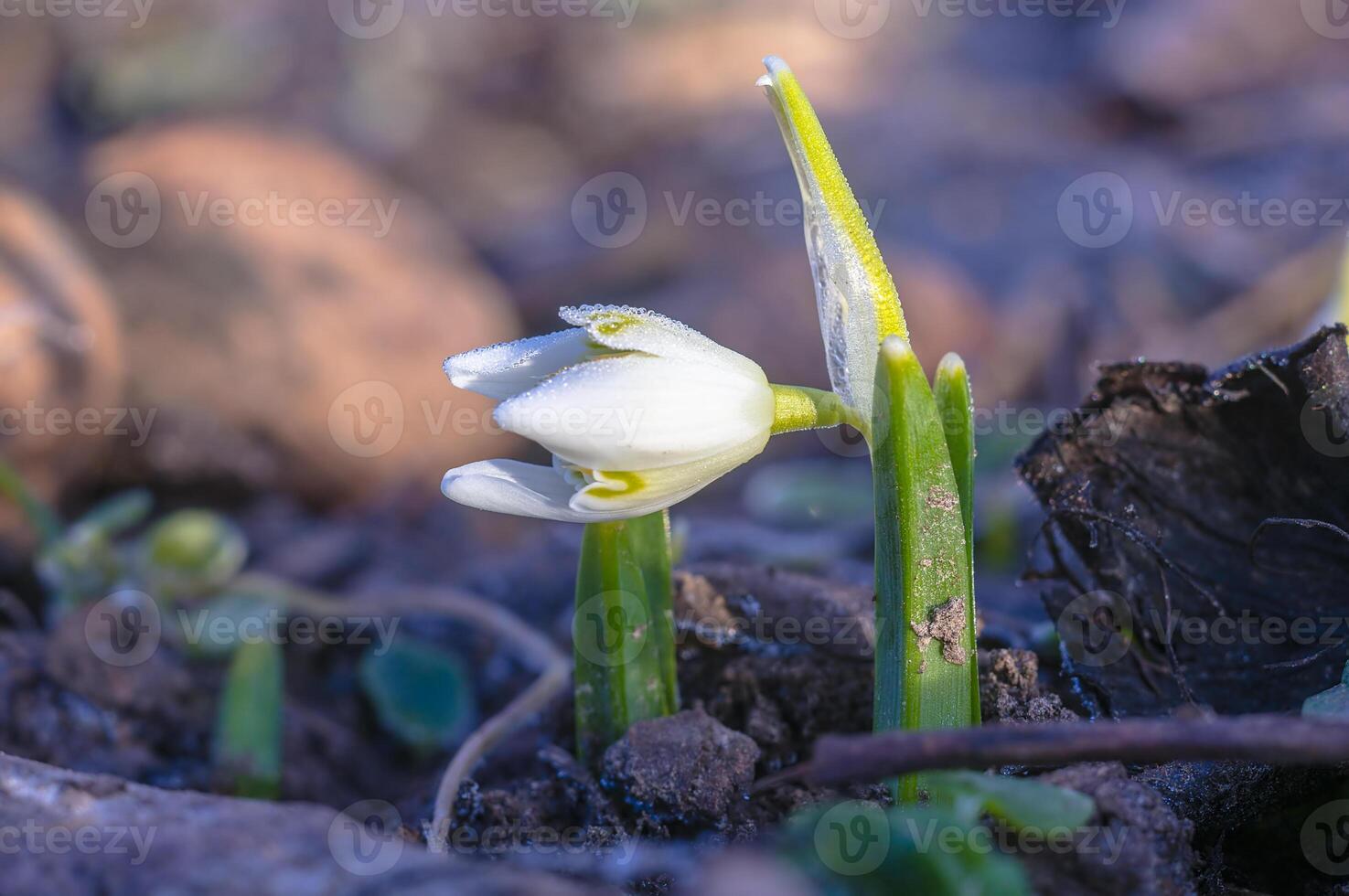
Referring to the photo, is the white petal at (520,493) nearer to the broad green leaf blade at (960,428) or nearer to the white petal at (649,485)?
the white petal at (649,485)

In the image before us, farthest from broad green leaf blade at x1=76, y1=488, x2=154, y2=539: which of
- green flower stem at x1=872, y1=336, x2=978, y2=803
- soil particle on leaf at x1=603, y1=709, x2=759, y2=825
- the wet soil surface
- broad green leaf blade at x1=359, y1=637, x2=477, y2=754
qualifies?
green flower stem at x1=872, y1=336, x2=978, y2=803

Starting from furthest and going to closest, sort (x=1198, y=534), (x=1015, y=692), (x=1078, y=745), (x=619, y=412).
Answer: (x=1198, y=534), (x=1015, y=692), (x=619, y=412), (x=1078, y=745)

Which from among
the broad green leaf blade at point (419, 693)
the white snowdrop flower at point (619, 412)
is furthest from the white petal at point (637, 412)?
the broad green leaf blade at point (419, 693)

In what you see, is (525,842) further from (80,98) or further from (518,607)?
(80,98)

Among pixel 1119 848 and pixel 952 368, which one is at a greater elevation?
pixel 952 368

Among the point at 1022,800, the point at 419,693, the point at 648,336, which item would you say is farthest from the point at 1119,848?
the point at 419,693

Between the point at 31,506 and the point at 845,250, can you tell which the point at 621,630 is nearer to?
the point at 845,250
